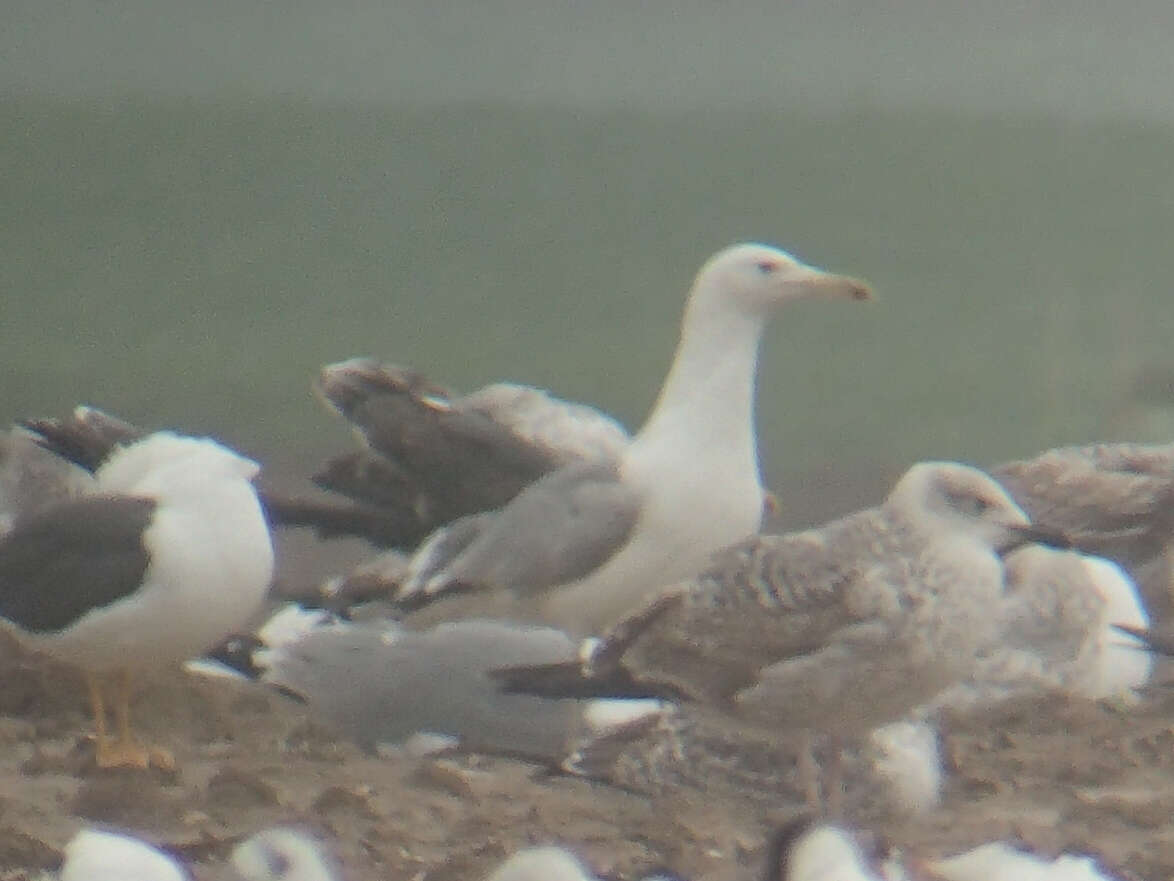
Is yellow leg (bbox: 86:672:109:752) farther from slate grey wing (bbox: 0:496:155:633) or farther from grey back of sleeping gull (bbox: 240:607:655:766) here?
grey back of sleeping gull (bbox: 240:607:655:766)

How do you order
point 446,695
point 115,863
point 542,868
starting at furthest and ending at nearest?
point 446,695 → point 542,868 → point 115,863

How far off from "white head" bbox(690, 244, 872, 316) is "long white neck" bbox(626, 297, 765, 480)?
0.04 meters

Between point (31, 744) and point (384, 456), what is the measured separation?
7.67ft

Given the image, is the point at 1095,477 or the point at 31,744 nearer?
the point at 31,744

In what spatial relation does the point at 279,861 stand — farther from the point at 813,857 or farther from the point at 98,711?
the point at 98,711

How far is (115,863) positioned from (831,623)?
232 cm

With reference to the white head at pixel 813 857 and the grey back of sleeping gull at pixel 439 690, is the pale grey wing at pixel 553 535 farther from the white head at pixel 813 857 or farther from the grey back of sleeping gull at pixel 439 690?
the white head at pixel 813 857

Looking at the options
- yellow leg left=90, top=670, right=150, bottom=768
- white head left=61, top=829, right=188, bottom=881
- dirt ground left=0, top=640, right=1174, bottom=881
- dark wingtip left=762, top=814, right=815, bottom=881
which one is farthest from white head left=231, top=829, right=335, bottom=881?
yellow leg left=90, top=670, right=150, bottom=768

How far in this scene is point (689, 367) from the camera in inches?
278

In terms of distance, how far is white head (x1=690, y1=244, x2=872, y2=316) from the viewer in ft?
23.0

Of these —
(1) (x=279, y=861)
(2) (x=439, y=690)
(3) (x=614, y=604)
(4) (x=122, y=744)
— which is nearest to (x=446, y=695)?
(2) (x=439, y=690)

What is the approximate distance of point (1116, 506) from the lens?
8391mm

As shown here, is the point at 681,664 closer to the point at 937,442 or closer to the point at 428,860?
the point at 428,860

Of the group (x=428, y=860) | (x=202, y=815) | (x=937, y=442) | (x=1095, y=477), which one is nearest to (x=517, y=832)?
(x=428, y=860)
